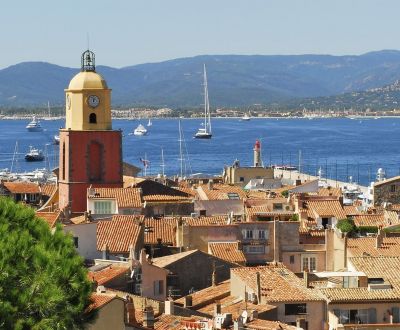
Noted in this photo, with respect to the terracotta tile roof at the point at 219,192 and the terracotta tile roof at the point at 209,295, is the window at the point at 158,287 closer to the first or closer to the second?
the terracotta tile roof at the point at 209,295

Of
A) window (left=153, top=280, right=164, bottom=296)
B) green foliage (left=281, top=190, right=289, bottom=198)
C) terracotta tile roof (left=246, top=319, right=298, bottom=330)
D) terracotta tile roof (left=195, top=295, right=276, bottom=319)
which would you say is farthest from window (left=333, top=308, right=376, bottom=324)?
green foliage (left=281, top=190, right=289, bottom=198)

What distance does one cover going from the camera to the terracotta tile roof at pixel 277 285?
26.5 meters

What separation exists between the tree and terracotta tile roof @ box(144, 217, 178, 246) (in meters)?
16.7

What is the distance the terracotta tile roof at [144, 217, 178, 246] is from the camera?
35938mm

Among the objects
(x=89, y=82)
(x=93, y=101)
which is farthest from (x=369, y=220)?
(x=89, y=82)

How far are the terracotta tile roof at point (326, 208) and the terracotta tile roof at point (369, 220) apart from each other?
1.97 ft

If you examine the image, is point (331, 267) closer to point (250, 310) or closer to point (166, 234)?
point (166, 234)

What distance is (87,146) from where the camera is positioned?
4319 centimetres

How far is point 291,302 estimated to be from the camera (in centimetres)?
2634

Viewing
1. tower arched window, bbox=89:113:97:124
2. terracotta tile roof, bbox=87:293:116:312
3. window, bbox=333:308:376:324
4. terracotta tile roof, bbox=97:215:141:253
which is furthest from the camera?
tower arched window, bbox=89:113:97:124

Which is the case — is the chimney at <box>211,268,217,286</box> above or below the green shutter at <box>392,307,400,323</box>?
below

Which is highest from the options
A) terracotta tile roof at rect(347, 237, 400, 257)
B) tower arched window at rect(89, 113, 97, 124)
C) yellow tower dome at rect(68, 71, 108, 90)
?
yellow tower dome at rect(68, 71, 108, 90)

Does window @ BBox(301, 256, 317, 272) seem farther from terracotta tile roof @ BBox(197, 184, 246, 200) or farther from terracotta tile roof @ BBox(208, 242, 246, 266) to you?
terracotta tile roof @ BBox(197, 184, 246, 200)

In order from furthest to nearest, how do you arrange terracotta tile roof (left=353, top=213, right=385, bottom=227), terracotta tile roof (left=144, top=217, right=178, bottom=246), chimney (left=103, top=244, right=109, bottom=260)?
terracotta tile roof (left=353, top=213, right=385, bottom=227), terracotta tile roof (left=144, top=217, right=178, bottom=246), chimney (left=103, top=244, right=109, bottom=260)
